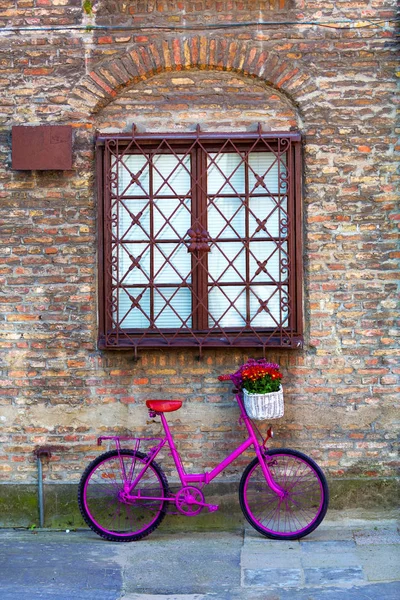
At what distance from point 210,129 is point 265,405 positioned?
7.50ft

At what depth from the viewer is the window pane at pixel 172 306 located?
21.5 feet

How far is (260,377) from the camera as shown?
5.98 meters

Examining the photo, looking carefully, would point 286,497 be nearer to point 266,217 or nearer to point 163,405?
point 163,405

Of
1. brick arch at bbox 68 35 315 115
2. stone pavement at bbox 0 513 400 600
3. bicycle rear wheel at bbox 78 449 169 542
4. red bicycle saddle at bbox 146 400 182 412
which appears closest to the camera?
stone pavement at bbox 0 513 400 600

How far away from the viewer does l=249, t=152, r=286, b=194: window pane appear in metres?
6.50

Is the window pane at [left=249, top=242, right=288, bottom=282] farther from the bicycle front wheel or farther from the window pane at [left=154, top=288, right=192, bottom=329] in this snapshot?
the bicycle front wheel

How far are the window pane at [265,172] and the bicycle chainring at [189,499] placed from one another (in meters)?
2.43

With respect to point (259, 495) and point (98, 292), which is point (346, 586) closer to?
point (259, 495)

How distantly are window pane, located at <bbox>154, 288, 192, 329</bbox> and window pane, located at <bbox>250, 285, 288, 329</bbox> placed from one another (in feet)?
1.72

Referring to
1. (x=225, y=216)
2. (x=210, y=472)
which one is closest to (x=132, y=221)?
(x=225, y=216)

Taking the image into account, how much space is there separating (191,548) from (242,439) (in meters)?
0.97

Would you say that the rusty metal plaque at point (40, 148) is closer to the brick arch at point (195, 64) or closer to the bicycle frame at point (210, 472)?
the brick arch at point (195, 64)

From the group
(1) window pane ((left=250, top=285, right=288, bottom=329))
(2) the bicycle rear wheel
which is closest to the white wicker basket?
(1) window pane ((left=250, top=285, right=288, bottom=329))

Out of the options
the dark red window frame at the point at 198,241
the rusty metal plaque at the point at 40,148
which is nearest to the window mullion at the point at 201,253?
the dark red window frame at the point at 198,241
